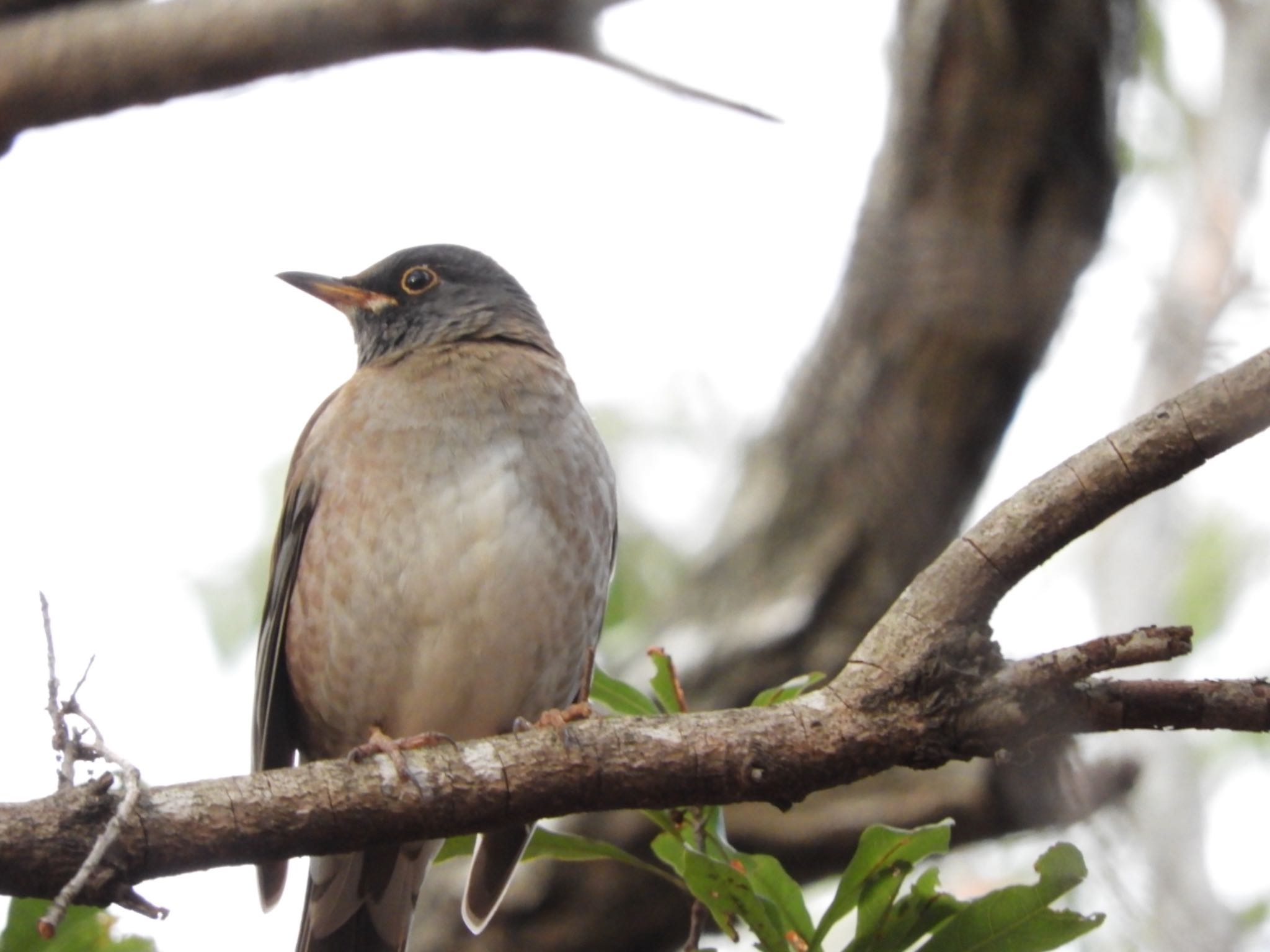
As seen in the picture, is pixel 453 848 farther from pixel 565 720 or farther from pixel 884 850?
pixel 884 850

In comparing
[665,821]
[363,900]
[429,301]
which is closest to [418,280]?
[429,301]

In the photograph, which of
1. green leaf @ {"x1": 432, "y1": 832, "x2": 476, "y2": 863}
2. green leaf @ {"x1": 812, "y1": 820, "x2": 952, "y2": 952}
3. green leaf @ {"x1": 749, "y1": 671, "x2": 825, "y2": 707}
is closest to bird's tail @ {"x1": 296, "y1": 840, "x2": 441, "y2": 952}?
green leaf @ {"x1": 432, "y1": 832, "x2": 476, "y2": 863}

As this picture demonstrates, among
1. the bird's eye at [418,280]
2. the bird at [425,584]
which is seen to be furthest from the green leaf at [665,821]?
the bird's eye at [418,280]

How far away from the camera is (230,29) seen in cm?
334

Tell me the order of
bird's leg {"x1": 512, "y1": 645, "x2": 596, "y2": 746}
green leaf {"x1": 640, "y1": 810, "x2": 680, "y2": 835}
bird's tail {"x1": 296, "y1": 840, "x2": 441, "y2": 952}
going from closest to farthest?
green leaf {"x1": 640, "y1": 810, "x2": 680, "y2": 835} → bird's leg {"x1": 512, "y1": 645, "x2": 596, "y2": 746} → bird's tail {"x1": 296, "y1": 840, "x2": 441, "y2": 952}

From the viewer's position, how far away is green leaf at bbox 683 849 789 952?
3145 mm

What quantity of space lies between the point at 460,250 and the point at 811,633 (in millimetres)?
2206

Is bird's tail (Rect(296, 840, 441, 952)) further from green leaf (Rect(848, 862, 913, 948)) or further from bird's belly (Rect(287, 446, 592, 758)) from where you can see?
green leaf (Rect(848, 862, 913, 948))

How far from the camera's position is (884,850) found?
10.5ft

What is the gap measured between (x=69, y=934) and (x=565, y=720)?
1.31 meters

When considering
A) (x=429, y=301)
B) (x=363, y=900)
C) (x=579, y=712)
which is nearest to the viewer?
(x=579, y=712)

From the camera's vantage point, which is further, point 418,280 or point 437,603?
point 418,280

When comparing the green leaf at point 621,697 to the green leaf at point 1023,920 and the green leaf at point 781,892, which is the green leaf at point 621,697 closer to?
the green leaf at point 781,892

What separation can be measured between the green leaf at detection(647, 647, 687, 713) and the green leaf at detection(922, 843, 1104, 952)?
87 centimetres
